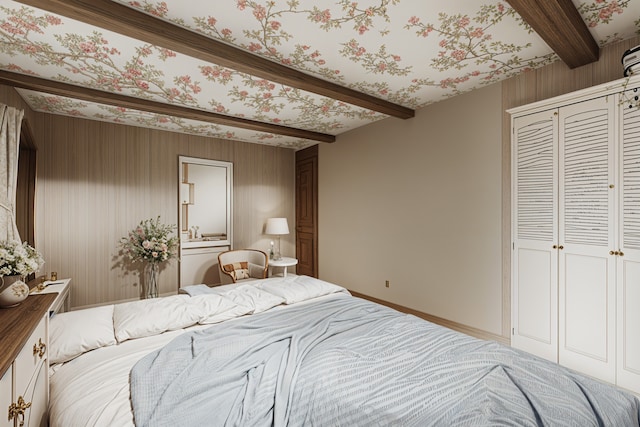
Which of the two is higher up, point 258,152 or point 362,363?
point 258,152

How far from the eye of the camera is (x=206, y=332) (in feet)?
6.07

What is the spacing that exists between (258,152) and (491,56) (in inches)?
148

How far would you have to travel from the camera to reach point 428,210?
137 inches

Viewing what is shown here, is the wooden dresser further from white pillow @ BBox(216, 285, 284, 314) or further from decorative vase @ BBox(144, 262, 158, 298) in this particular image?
decorative vase @ BBox(144, 262, 158, 298)

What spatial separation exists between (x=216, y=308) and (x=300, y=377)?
1.06m

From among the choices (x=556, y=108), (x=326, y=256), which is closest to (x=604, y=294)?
(x=556, y=108)

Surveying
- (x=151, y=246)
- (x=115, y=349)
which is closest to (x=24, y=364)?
(x=115, y=349)

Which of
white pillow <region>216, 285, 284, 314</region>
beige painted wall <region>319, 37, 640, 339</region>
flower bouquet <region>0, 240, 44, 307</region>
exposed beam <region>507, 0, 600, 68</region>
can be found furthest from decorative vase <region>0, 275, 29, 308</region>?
beige painted wall <region>319, 37, 640, 339</region>

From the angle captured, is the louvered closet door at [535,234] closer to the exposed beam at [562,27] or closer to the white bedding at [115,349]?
the exposed beam at [562,27]

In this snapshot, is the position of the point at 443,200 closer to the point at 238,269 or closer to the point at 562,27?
the point at 562,27

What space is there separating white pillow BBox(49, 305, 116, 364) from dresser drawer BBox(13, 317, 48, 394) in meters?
0.25

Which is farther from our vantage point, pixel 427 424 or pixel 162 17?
pixel 162 17

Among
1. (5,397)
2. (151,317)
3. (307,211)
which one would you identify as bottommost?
(151,317)

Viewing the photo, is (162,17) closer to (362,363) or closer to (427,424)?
(362,363)
